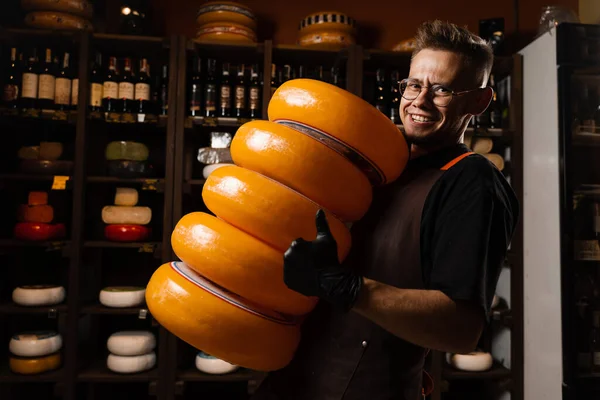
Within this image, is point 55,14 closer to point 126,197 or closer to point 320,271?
point 126,197

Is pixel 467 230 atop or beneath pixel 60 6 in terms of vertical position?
beneath

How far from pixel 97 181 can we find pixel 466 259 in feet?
8.57

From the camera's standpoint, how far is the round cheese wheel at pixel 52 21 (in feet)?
9.59

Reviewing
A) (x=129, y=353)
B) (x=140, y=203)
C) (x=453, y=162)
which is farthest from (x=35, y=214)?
(x=453, y=162)

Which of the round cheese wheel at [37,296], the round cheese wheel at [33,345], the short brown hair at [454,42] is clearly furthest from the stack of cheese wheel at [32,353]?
the short brown hair at [454,42]

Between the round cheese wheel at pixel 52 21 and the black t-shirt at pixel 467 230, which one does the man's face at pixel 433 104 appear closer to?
the black t-shirt at pixel 467 230

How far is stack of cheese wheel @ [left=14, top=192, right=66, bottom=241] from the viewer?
2848 mm

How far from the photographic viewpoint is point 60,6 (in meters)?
2.95

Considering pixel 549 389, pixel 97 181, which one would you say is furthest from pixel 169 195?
pixel 549 389

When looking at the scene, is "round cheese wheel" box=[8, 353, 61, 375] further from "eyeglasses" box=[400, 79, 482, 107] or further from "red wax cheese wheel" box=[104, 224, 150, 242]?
"eyeglasses" box=[400, 79, 482, 107]

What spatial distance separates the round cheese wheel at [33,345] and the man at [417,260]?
7.26ft

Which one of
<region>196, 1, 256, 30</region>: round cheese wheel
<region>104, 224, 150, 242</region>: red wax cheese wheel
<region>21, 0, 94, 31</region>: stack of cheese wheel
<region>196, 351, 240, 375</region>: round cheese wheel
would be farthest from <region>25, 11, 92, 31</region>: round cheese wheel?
<region>196, 351, 240, 375</region>: round cheese wheel

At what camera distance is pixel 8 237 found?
10.3 ft

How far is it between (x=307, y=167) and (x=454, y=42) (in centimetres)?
48
